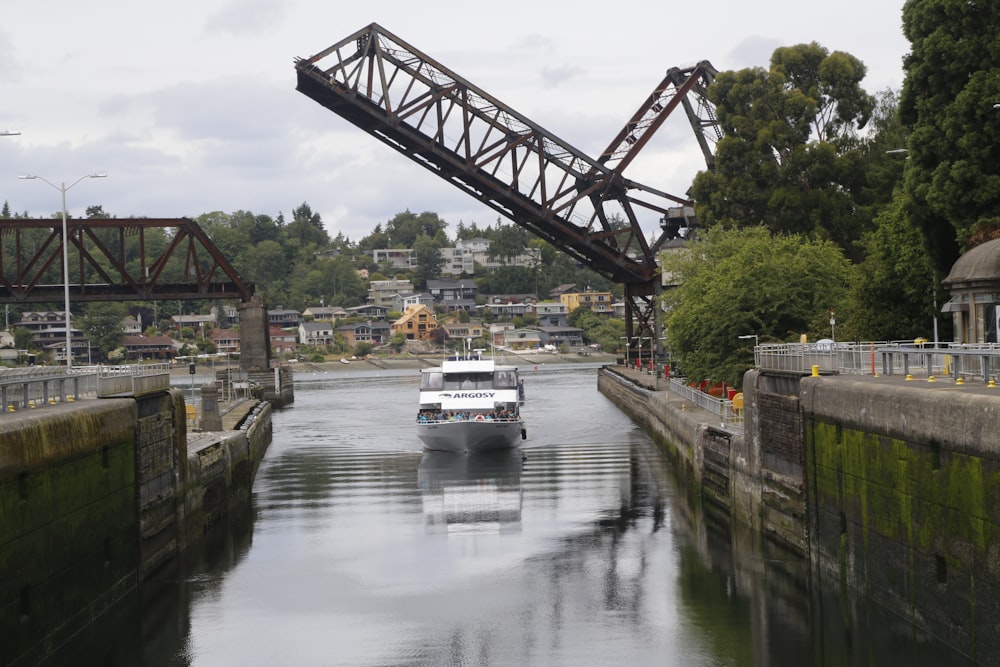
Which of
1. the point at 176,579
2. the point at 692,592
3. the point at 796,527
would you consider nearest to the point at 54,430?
the point at 176,579

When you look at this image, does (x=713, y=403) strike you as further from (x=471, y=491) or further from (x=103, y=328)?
(x=103, y=328)

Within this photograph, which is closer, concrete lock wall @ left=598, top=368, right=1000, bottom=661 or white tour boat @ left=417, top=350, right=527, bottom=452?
concrete lock wall @ left=598, top=368, right=1000, bottom=661

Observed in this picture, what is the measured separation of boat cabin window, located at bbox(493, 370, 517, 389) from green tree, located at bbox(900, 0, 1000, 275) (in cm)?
1993

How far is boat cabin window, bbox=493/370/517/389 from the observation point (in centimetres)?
5425

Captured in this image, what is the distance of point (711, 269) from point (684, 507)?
95.3 ft

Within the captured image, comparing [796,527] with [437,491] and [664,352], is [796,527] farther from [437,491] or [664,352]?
[664,352]

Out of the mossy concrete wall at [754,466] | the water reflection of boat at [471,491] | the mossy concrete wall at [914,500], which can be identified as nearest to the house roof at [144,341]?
the water reflection of boat at [471,491]

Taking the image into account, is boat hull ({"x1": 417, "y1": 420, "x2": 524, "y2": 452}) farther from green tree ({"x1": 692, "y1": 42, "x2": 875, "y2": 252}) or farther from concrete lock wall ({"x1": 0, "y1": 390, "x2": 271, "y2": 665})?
green tree ({"x1": 692, "y1": 42, "x2": 875, "y2": 252})

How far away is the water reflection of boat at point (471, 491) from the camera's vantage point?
3578 centimetres

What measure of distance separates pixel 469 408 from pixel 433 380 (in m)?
2.21

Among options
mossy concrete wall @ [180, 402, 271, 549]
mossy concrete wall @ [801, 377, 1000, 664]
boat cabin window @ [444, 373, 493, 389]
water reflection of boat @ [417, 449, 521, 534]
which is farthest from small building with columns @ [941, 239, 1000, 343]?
boat cabin window @ [444, 373, 493, 389]

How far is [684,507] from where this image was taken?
3772 cm

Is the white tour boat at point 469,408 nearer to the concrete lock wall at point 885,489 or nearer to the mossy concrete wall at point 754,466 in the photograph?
the mossy concrete wall at point 754,466

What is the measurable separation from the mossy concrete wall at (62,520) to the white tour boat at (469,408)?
2472 cm
